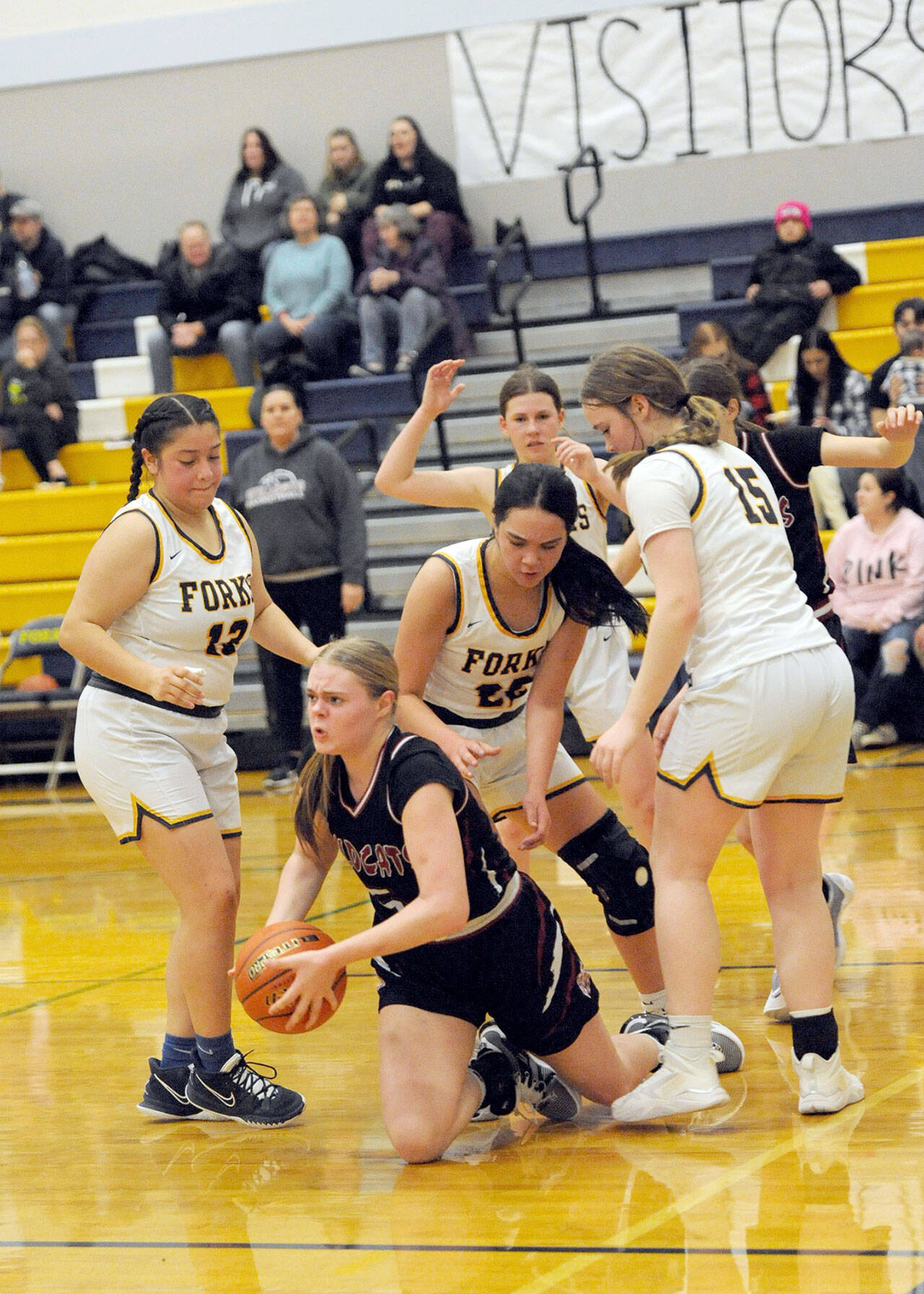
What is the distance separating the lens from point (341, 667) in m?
3.07

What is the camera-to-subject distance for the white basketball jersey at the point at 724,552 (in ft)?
10.3

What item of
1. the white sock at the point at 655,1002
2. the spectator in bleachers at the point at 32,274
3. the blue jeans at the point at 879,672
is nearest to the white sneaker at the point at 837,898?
the white sock at the point at 655,1002

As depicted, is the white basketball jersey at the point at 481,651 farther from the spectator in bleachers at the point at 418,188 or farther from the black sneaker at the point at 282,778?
the spectator in bleachers at the point at 418,188

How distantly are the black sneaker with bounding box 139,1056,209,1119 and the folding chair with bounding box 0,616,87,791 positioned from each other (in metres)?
5.39

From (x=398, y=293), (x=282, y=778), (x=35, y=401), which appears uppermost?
(x=398, y=293)

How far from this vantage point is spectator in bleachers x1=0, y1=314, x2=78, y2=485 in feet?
33.4

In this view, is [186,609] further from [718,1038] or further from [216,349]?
[216,349]

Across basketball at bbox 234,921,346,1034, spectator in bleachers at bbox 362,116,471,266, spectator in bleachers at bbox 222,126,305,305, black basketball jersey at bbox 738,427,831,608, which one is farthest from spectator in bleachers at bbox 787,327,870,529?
basketball at bbox 234,921,346,1034

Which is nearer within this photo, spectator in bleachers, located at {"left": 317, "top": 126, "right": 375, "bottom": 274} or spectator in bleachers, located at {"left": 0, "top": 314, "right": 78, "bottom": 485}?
spectator in bleachers, located at {"left": 0, "top": 314, "right": 78, "bottom": 485}

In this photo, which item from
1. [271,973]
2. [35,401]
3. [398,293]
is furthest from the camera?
[35,401]

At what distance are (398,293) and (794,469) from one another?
6560 mm

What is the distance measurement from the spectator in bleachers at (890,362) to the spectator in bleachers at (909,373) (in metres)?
0.05

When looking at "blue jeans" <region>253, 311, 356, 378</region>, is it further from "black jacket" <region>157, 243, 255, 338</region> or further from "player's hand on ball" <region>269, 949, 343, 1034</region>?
"player's hand on ball" <region>269, 949, 343, 1034</region>

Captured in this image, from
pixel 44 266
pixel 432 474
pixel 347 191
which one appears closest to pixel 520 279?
pixel 347 191
